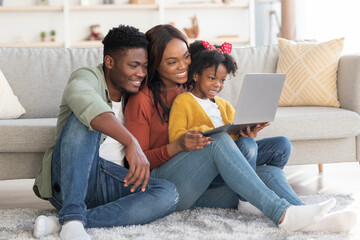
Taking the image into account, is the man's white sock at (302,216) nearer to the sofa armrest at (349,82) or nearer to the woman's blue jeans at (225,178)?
the woman's blue jeans at (225,178)

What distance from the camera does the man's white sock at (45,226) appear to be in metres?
1.71

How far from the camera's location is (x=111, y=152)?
1.96 m

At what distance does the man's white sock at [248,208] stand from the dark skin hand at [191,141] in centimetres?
36

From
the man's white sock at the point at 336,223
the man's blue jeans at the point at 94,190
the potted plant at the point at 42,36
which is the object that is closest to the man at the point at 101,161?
the man's blue jeans at the point at 94,190

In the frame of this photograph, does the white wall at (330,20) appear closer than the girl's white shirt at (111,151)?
No

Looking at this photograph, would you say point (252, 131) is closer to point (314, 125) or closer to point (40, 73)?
point (314, 125)

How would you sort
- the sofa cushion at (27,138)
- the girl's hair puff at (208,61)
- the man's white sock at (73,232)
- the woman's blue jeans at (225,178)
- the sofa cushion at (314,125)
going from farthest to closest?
the sofa cushion at (314,125) < the sofa cushion at (27,138) < the girl's hair puff at (208,61) < the woman's blue jeans at (225,178) < the man's white sock at (73,232)

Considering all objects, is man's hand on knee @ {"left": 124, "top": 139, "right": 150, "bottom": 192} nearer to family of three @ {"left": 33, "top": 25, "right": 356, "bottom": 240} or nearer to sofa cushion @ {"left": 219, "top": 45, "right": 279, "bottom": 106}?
family of three @ {"left": 33, "top": 25, "right": 356, "bottom": 240}

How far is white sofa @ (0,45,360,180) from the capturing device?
237cm

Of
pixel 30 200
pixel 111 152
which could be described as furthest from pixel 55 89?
pixel 111 152

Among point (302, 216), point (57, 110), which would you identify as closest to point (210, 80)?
point (302, 216)

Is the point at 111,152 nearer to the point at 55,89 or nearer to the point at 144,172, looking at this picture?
the point at 144,172

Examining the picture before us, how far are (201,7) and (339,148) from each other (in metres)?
3.56

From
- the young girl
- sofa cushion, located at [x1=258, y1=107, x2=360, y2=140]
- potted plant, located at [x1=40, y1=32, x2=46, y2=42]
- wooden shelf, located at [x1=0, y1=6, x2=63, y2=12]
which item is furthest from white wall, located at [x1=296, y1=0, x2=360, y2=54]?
the young girl
